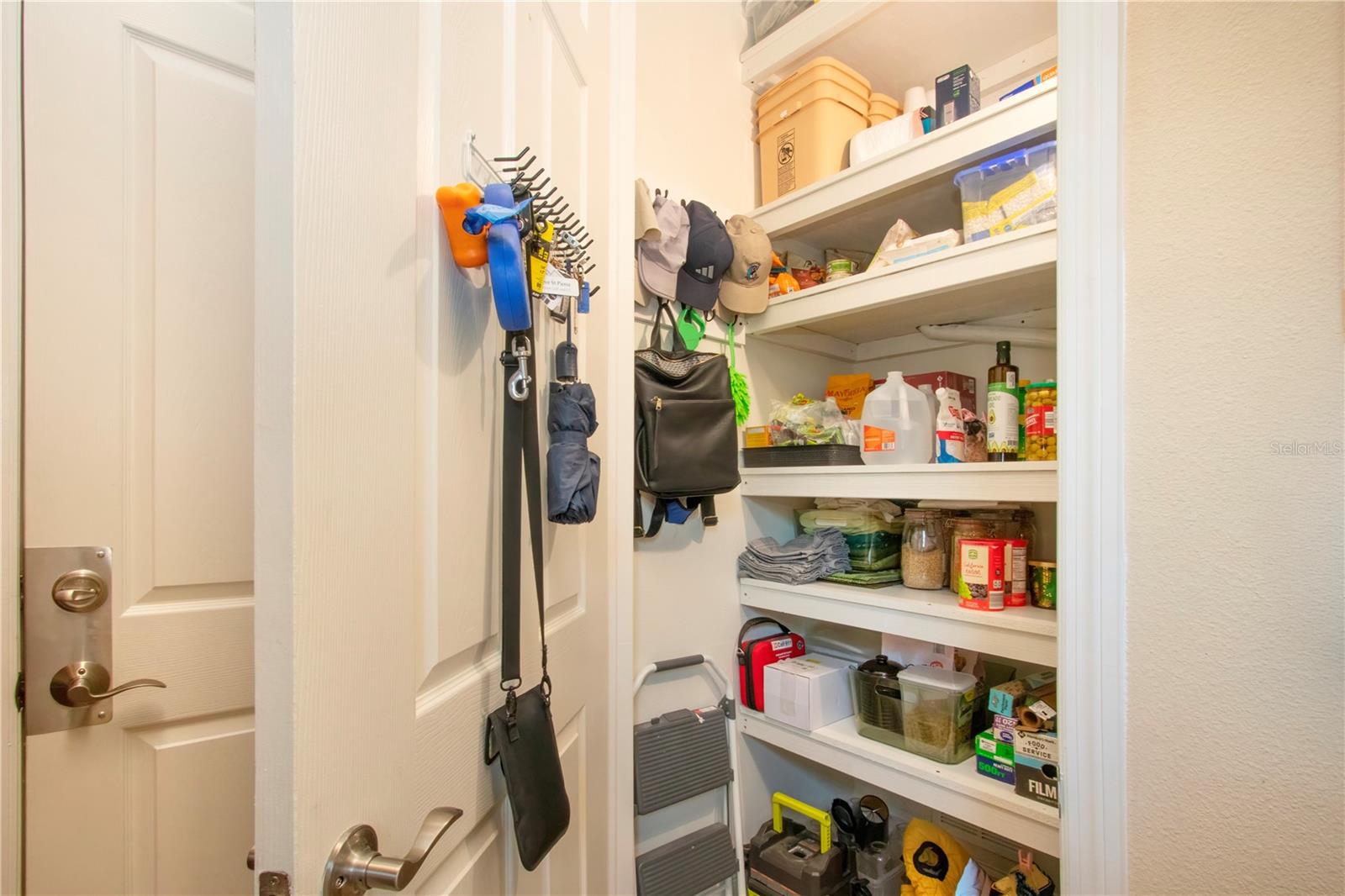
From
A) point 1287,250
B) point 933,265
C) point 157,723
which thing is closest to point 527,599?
point 157,723

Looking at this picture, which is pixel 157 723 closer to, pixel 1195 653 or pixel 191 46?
pixel 191 46

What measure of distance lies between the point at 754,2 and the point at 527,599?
1.81 metres

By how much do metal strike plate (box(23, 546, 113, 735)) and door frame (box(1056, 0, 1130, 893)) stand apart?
4.19 ft

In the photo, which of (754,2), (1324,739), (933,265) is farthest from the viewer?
(754,2)

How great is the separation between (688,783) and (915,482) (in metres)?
0.94

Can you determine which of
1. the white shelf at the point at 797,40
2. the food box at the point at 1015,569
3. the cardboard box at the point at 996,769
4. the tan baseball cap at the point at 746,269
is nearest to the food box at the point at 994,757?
the cardboard box at the point at 996,769

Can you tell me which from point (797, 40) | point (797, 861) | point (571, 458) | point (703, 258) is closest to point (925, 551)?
point (797, 861)

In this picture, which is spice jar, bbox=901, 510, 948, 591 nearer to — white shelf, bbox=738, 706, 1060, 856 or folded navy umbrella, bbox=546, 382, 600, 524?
white shelf, bbox=738, 706, 1060, 856

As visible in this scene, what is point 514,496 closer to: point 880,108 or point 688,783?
point 688,783

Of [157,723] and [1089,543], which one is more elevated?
[1089,543]

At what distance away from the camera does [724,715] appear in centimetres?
156

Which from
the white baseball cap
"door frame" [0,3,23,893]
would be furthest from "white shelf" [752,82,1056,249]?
"door frame" [0,3,23,893]

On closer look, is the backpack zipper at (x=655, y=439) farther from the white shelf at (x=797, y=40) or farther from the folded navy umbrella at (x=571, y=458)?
the white shelf at (x=797, y=40)

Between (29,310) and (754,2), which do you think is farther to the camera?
(754,2)
